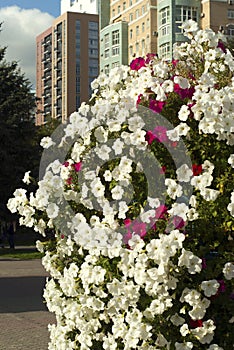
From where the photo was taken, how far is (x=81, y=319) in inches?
204

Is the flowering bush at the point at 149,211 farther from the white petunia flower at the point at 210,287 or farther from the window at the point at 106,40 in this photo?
the window at the point at 106,40

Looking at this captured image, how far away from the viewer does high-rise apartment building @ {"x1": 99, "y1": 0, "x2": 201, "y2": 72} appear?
70.6m

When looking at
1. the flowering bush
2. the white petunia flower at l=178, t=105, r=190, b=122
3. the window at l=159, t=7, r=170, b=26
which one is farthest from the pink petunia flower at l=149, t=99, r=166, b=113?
the window at l=159, t=7, r=170, b=26

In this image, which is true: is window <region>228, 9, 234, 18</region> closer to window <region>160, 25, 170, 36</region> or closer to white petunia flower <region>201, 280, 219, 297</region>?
window <region>160, 25, 170, 36</region>

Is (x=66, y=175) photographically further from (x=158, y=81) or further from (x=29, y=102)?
(x=29, y=102)

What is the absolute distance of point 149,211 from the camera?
4.72 metres

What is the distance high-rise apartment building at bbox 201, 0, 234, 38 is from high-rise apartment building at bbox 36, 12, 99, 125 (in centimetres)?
6415

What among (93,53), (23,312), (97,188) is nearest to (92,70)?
(93,53)

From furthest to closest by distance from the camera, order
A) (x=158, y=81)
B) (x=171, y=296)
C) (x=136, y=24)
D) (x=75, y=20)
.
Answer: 1. (x=75, y=20)
2. (x=136, y=24)
3. (x=158, y=81)
4. (x=171, y=296)

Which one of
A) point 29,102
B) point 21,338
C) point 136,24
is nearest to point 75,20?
point 136,24

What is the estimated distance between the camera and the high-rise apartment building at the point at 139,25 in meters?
70.6

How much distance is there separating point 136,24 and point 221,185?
257 feet

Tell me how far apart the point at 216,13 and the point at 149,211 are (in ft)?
226

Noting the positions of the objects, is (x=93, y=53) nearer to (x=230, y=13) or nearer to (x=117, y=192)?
(x=230, y=13)
